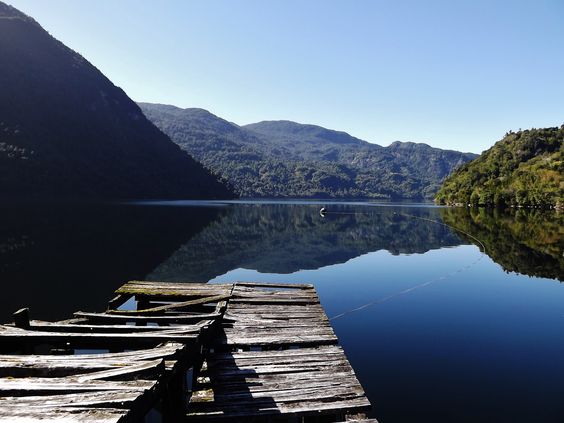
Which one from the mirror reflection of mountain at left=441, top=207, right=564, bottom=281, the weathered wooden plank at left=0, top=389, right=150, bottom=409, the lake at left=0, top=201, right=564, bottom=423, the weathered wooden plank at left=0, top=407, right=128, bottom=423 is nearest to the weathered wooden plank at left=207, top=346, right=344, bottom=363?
the lake at left=0, top=201, right=564, bottom=423

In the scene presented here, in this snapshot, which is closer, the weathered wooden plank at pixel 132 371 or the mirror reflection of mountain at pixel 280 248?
the weathered wooden plank at pixel 132 371

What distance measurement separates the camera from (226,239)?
56.8m

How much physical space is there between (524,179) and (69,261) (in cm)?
17961

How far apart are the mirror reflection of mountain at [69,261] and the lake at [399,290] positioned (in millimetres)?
121

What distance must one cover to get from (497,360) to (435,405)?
5.51 m

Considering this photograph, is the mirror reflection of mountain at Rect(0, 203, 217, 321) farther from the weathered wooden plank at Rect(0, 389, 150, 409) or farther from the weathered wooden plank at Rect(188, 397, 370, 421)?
the weathered wooden plank at Rect(0, 389, 150, 409)

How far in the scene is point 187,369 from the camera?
→ 749 cm

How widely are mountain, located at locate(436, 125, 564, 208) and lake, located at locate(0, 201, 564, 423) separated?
105744mm

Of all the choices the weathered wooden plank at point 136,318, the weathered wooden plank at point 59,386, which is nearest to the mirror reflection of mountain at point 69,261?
the weathered wooden plank at point 136,318

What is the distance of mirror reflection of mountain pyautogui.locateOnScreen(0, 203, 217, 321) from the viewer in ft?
74.8

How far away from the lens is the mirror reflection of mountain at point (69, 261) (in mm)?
22812

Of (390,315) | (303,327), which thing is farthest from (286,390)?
(390,315)

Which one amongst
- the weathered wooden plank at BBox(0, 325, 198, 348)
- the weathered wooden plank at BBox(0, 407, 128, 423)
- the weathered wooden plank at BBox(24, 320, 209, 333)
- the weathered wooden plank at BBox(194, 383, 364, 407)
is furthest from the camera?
the weathered wooden plank at BBox(24, 320, 209, 333)

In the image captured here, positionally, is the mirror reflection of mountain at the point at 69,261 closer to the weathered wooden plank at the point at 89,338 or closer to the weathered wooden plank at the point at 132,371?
the weathered wooden plank at the point at 89,338
